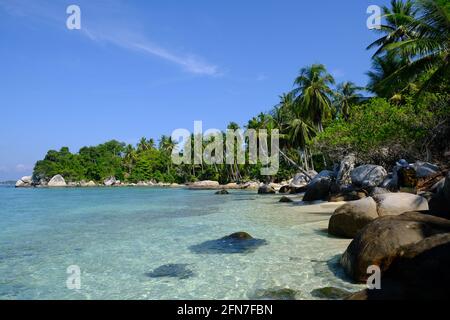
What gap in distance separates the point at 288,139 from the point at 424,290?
36.4 metres

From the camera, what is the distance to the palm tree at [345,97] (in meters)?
40.5

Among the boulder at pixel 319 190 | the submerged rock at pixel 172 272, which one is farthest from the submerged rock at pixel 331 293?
the boulder at pixel 319 190

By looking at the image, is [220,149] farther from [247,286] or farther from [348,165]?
[247,286]

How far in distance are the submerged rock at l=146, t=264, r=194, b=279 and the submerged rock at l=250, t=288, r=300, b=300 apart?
5.42 feet

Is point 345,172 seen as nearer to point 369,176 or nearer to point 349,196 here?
point 369,176

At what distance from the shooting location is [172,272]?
22.5 feet

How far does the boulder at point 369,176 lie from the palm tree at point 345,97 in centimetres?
2176

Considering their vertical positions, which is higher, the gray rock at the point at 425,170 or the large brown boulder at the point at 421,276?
the gray rock at the point at 425,170

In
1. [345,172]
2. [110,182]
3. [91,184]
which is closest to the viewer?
[345,172]

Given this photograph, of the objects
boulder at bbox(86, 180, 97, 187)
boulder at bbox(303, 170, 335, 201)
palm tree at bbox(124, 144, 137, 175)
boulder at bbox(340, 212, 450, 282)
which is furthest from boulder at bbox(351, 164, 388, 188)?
boulder at bbox(86, 180, 97, 187)

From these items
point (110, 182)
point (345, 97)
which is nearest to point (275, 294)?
point (345, 97)

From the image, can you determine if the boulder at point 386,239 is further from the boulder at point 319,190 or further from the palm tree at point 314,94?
the palm tree at point 314,94

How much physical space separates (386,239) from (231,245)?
4460 millimetres

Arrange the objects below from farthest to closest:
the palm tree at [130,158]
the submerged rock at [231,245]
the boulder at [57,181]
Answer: the palm tree at [130,158] < the boulder at [57,181] < the submerged rock at [231,245]
